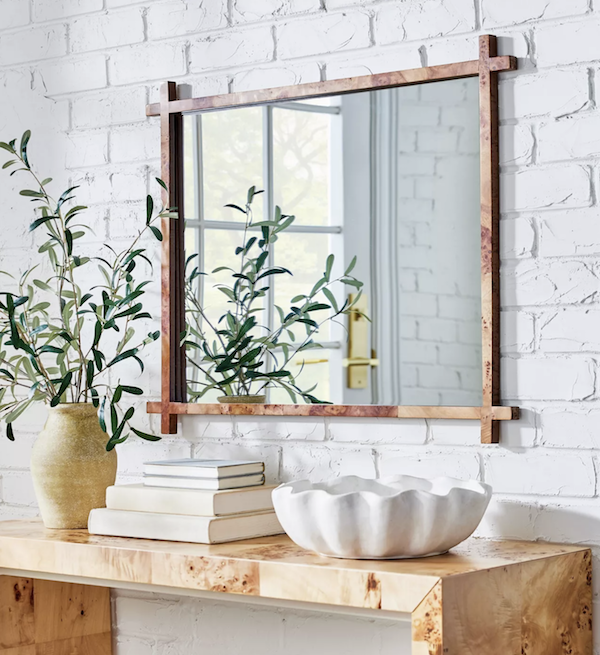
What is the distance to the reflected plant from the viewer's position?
2.16 m

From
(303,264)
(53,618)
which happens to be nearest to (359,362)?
(303,264)

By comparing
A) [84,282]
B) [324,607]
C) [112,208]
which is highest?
[112,208]

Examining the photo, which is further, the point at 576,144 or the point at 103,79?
the point at 103,79

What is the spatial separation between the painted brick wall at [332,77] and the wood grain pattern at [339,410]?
0.12 feet

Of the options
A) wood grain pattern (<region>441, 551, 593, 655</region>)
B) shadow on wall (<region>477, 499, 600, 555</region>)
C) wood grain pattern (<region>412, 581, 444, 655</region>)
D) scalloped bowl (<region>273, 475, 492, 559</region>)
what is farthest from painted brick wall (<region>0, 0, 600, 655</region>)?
wood grain pattern (<region>412, 581, 444, 655</region>)

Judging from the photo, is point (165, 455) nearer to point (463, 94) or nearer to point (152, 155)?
point (152, 155)

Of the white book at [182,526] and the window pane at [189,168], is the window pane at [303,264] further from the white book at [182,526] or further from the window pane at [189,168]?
the white book at [182,526]

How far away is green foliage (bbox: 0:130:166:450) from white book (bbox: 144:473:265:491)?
5.4 inches

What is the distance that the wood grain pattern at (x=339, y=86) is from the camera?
1.97 metres

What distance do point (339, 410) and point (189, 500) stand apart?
14.0 inches

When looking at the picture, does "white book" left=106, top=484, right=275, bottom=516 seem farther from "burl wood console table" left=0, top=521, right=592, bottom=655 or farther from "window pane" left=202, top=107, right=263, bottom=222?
"window pane" left=202, top=107, right=263, bottom=222

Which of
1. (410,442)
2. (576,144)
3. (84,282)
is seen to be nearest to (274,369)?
(410,442)

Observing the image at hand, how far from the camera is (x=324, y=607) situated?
168cm

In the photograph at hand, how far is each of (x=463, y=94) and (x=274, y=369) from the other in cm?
68
